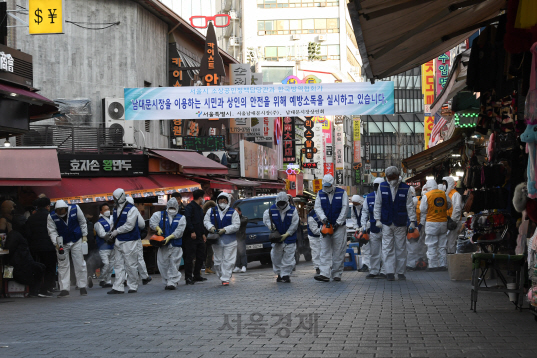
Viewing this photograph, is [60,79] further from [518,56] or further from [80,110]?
[518,56]

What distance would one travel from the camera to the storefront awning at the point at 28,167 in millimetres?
18484

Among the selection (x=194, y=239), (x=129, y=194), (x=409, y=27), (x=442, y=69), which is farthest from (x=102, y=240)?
(x=442, y=69)

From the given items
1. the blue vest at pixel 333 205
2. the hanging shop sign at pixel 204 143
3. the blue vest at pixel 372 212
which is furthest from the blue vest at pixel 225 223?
the hanging shop sign at pixel 204 143

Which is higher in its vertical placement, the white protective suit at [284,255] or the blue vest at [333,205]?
the blue vest at [333,205]

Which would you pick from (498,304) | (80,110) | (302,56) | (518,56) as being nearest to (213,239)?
(498,304)

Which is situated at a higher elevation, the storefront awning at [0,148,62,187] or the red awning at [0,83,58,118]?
A: the red awning at [0,83,58,118]

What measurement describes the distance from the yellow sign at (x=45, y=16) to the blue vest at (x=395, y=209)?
9020 mm

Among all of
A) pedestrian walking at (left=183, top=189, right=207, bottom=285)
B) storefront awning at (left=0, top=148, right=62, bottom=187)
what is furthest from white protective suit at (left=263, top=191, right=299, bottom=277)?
storefront awning at (left=0, top=148, right=62, bottom=187)

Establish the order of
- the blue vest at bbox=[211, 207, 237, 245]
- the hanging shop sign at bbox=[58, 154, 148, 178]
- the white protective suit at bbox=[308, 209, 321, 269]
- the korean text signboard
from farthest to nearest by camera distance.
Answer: the hanging shop sign at bbox=[58, 154, 148, 178], the korean text signboard, the white protective suit at bbox=[308, 209, 321, 269], the blue vest at bbox=[211, 207, 237, 245]

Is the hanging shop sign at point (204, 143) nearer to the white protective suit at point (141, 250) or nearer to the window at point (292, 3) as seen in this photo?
the white protective suit at point (141, 250)

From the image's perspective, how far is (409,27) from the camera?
8.70 meters

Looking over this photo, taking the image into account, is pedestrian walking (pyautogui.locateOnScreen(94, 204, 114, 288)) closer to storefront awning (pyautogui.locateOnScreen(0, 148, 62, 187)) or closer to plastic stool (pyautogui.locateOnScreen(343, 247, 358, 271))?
storefront awning (pyautogui.locateOnScreen(0, 148, 62, 187))

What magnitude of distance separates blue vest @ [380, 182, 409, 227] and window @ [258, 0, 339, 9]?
73.9 metres

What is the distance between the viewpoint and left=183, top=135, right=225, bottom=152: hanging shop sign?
32.7 m
